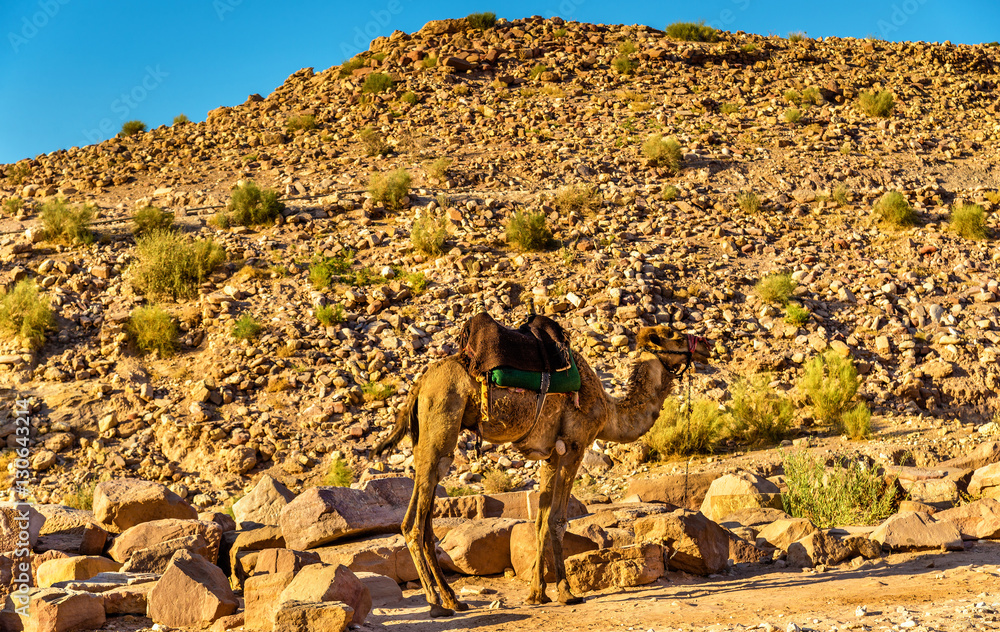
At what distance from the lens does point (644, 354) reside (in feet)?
28.0

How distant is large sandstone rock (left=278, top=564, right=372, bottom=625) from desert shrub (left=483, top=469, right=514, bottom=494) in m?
6.89

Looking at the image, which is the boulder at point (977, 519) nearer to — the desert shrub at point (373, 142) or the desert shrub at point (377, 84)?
the desert shrub at point (373, 142)

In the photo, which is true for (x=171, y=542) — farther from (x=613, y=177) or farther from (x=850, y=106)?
(x=850, y=106)

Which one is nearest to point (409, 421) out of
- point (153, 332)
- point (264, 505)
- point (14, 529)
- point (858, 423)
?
point (264, 505)

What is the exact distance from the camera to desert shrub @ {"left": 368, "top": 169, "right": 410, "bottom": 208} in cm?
2219

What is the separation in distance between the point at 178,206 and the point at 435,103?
390 inches

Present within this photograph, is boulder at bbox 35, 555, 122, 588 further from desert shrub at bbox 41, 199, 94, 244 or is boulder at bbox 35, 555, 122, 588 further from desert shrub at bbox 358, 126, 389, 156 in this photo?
desert shrub at bbox 358, 126, 389, 156

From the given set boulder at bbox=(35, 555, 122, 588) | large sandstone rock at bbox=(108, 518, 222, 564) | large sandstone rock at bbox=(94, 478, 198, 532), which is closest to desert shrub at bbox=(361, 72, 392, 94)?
large sandstone rock at bbox=(94, 478, 198, 532)

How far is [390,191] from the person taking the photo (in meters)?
22.2

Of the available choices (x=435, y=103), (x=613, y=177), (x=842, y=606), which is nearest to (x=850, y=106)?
(x=613, y=177)

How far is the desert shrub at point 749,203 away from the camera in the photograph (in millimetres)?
22203

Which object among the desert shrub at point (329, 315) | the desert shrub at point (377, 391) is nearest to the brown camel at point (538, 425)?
the desert shrub at point (377, 391)

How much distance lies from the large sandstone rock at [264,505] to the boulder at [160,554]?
1.61 metres

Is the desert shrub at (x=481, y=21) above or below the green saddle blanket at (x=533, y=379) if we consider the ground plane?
above
